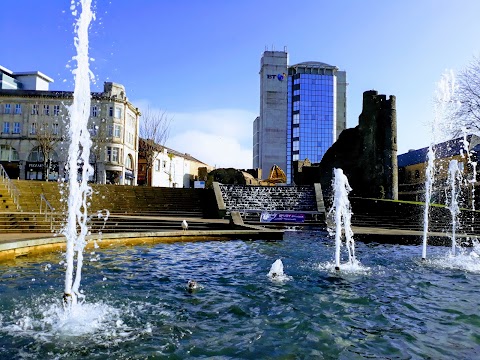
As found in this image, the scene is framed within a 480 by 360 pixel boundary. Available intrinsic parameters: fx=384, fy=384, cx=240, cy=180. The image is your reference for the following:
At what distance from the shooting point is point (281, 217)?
22.6 meters

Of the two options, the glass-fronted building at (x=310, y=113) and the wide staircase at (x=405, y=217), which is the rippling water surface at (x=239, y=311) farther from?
the glass-fronted building at (x=310, y=113)

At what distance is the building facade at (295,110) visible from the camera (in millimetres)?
106875

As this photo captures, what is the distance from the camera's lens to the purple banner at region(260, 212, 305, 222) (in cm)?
2255

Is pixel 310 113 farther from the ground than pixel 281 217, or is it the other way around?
pixel 310 113

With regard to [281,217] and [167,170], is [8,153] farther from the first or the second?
[281,217]

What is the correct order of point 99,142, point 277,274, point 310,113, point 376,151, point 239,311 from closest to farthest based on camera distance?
point 239,311, point 277,274, point 376,151, point 99,142, point 310,113

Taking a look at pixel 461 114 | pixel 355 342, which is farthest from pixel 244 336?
pixel 461 114

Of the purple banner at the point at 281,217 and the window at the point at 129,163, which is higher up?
the window at the point at 129,163

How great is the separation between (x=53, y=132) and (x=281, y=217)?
3841 cm

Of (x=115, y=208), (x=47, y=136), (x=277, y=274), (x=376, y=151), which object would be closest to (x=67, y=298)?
(x=277, y=274)

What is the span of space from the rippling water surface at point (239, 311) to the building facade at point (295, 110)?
3839 inches

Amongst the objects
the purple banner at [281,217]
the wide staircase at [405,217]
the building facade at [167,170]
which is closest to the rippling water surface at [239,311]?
the wide staircase at [405,217]

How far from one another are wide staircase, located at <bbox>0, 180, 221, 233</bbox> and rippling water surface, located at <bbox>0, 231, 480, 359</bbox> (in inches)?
261

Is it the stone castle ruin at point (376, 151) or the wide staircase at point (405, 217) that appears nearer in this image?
the wide staircase at point (405, 217)
